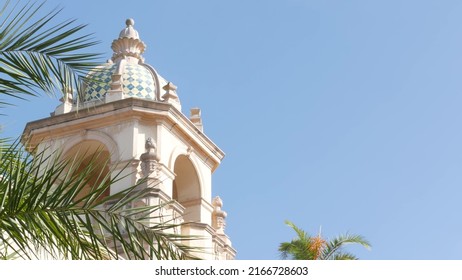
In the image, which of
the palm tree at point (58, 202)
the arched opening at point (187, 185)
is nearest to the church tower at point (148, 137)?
the arched opening at point (187, 185)

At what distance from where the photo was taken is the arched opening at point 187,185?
24703mm

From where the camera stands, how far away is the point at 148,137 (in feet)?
76.9

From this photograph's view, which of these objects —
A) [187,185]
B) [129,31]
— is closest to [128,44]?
[129,31]

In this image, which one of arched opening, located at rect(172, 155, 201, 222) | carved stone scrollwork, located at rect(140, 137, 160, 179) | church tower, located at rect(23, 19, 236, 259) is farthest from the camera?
arched opening, located at rect(172, 155, 201, 222)

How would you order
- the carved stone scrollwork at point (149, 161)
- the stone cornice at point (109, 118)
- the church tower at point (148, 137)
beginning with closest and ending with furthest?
the carved stone scrollwork at point (149, 161), the church tower at point (148, 137), the stone cornice at point (109, 118)

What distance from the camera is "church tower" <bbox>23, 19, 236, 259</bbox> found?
23.0 metres

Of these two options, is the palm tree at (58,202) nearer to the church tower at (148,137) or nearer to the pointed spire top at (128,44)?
the church tower at (148,137)

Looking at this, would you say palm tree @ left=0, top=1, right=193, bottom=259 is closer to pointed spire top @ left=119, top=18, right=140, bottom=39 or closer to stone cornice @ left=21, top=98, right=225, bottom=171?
stone cornice @ left=21, top=98, right=225, bottom=171

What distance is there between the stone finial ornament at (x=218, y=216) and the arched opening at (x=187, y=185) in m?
1.03

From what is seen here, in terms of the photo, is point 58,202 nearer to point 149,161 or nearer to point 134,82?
point 149,161

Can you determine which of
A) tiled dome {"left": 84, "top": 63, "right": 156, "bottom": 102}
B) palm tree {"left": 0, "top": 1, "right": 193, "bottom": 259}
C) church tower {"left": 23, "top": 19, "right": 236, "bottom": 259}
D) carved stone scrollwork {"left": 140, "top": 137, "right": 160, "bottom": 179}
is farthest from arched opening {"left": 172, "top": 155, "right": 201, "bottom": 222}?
palm tree {"left": 0, "top": 1, "right": 193, "bottom": 259}

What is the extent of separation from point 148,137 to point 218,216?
137 inches
